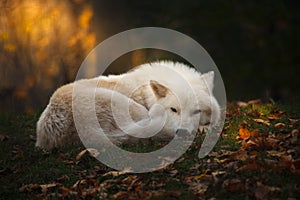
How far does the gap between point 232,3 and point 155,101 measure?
27.3ft

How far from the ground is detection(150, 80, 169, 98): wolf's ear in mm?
786

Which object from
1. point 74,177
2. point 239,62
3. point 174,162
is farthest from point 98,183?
point 239,62

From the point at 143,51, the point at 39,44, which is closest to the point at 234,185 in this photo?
the point at 39,44

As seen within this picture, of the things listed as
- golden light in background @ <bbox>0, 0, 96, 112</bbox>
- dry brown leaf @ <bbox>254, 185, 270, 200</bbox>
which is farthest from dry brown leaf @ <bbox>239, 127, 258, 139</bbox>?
golden light in background @ <bbox>0, 0, 96, 112</bbox>

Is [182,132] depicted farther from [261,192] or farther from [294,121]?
[261,192]

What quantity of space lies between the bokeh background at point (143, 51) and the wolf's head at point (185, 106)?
2849 mm

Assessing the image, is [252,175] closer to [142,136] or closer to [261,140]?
[261,140]

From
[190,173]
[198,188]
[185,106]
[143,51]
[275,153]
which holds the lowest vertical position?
[198,188]

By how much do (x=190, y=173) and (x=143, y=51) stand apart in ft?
29.4

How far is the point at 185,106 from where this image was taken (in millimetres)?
5836

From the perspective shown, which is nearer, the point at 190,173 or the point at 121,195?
the point at 121,195

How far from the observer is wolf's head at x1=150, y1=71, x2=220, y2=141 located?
5.69m

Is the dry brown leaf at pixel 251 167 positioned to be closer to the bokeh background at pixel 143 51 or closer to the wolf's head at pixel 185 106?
the wolf's head at pixel 185 106

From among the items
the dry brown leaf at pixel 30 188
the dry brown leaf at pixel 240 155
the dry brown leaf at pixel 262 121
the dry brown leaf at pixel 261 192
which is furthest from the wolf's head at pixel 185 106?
the dry brown leaf at pixel 261 192
